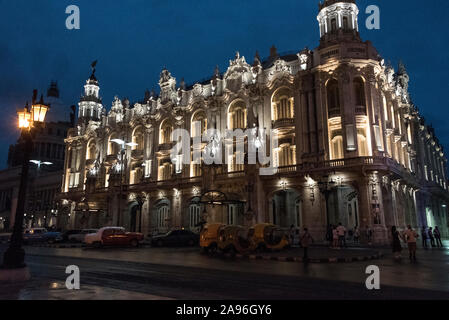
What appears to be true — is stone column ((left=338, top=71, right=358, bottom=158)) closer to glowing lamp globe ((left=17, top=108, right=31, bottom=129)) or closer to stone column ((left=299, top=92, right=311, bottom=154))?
stone column ((left=299, top=92, right=311, bottom=154))

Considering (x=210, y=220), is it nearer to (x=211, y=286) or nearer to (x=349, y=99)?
(x=349, y=99)

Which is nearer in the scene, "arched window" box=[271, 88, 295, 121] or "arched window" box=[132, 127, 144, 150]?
"arched window" box=[271, 88, 295, 121]

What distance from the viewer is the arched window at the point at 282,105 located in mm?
35469

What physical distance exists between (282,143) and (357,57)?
35.0ft

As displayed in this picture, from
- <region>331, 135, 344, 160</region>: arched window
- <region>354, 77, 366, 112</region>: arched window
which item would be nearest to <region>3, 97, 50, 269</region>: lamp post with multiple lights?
<region>331, 135, 344, 160</region>: arched window

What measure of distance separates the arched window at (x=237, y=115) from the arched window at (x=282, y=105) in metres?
3.71

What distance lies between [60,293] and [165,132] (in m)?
39.0

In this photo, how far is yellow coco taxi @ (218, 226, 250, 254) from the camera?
1964cm

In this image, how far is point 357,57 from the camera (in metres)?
32.1

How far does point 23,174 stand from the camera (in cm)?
1072

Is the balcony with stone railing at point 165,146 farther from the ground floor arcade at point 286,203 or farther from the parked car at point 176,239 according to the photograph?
the parked car at point 176,239

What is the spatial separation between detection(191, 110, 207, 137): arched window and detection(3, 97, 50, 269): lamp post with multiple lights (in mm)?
30582

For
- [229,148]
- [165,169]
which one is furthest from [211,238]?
[165,169]
